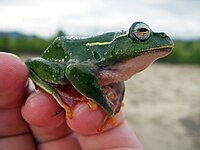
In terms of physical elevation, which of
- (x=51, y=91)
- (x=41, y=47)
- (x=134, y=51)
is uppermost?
(x=134, y=51)

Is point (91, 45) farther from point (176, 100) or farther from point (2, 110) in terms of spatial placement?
point (176, 100)

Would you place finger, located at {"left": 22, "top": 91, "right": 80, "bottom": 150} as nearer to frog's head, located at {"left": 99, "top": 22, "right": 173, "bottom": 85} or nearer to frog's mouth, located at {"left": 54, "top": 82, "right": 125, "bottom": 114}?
frog's mouth, located at {"left": 54, "top": 82, "right": 125, "bottom": 114}

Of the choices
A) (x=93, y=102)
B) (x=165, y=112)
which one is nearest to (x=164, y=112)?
(x=165, y=112)

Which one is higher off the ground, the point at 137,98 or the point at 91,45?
the point at 91,45

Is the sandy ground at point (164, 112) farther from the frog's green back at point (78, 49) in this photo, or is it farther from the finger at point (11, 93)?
the frog's green back at point (78, 49)

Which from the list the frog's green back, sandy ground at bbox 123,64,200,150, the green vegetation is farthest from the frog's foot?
the green vegetation

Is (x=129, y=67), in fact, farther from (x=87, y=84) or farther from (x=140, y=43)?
(x=87, y=84)

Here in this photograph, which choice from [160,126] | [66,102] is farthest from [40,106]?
[160,126]
